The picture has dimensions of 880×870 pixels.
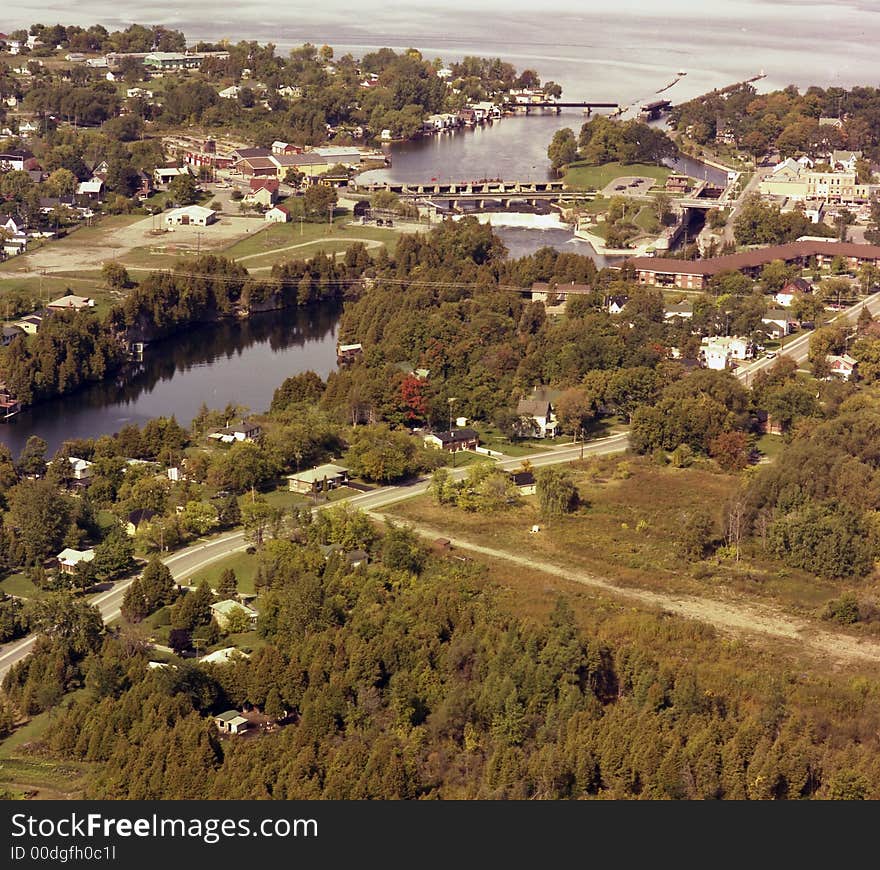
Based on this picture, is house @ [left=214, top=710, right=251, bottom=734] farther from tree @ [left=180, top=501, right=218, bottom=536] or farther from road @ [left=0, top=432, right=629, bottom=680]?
tree @ [left=180, top=501, right=218, bottom=536]

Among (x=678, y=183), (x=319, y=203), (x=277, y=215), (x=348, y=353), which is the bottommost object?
(x=348, y=353)

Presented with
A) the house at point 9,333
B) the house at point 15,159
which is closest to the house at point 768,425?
the house at point 9,333

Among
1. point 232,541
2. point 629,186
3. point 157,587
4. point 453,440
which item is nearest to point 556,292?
point 453,440

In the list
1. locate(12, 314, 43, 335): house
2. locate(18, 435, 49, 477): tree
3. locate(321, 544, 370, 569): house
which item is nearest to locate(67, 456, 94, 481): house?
locate(18, 435, 49, 477): tree

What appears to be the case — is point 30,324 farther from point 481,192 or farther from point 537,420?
point 481,192

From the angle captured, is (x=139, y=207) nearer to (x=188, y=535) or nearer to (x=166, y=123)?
(x=166, y=123)

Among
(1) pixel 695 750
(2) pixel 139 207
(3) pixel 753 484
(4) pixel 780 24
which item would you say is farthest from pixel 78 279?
(4) pixel 780 24
